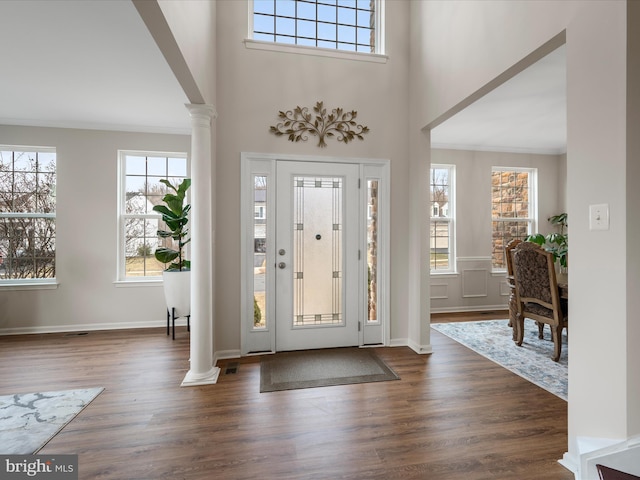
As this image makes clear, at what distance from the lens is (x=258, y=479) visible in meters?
1.58

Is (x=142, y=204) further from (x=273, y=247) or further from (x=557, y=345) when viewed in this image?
(x=557, y=345)

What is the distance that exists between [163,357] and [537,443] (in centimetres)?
320

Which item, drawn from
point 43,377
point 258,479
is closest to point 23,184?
point 43,377

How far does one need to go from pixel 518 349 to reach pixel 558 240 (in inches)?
104

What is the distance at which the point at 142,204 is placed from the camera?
13.9 ft

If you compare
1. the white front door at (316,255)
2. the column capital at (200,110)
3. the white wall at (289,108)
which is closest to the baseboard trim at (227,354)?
the white wall at (289,108)

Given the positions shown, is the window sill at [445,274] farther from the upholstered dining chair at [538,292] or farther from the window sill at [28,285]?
the window sill at [28,285]

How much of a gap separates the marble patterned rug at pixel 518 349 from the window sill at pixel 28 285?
4990 millimetres

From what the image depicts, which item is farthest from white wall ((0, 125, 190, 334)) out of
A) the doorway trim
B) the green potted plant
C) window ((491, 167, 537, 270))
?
the green potted plant

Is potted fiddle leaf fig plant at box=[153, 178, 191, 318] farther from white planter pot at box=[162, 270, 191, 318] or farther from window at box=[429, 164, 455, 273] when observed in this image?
window at box=[429, 164, 455, 273]

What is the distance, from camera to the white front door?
330cm

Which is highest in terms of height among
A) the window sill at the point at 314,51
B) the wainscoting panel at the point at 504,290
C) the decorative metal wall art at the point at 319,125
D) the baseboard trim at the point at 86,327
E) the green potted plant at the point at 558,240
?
the window sill at the point at 314,51

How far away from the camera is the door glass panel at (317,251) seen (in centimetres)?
334

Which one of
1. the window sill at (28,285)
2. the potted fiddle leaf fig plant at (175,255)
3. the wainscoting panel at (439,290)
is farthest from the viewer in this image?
the wainscoting panel at (439,290)
